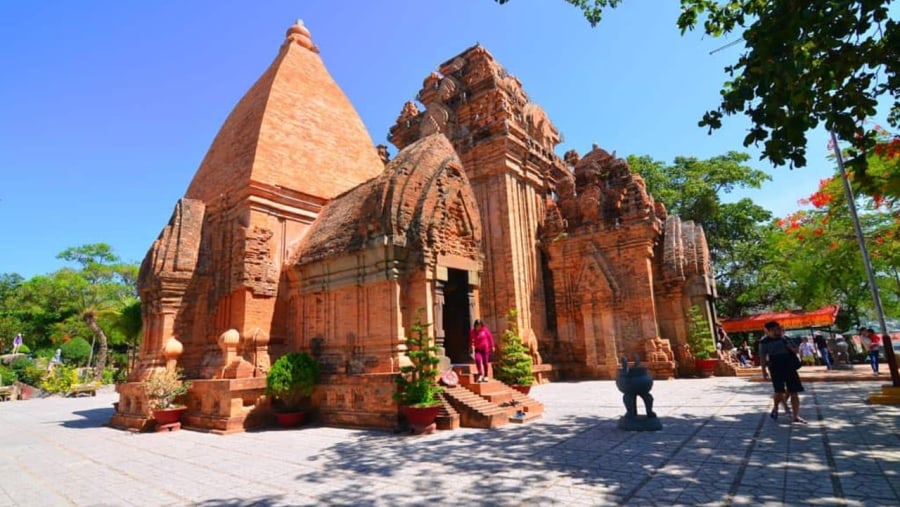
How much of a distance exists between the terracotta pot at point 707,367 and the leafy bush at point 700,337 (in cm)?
18

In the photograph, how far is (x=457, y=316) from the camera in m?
11.4

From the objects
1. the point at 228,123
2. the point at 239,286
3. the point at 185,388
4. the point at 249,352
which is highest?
the point at 228,123

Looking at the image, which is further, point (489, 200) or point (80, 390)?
point (80, 390)

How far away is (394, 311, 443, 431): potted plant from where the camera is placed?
7902mm

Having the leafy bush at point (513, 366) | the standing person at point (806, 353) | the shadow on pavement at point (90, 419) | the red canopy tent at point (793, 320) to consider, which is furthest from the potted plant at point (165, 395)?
the standing person at point (806, 353)

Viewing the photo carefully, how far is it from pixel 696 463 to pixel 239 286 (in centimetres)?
956

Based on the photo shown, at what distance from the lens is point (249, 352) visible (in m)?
10.5

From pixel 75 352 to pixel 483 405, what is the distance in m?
35.0

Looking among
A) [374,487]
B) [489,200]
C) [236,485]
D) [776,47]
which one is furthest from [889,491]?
[489,200]

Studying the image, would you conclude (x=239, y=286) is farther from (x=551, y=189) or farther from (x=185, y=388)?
(x=551, y=189)

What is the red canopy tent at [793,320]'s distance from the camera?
2220cm

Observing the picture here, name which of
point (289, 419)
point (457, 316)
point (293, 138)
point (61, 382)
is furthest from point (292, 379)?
point (61, 382)

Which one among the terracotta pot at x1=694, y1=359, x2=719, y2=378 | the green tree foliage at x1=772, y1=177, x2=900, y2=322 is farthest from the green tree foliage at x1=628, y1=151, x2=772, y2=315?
the terracotta pot at x1=694, y1=359, x2=719, y2=378

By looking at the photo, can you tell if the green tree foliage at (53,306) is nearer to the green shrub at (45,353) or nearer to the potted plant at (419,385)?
the green shrub at (45,353)
